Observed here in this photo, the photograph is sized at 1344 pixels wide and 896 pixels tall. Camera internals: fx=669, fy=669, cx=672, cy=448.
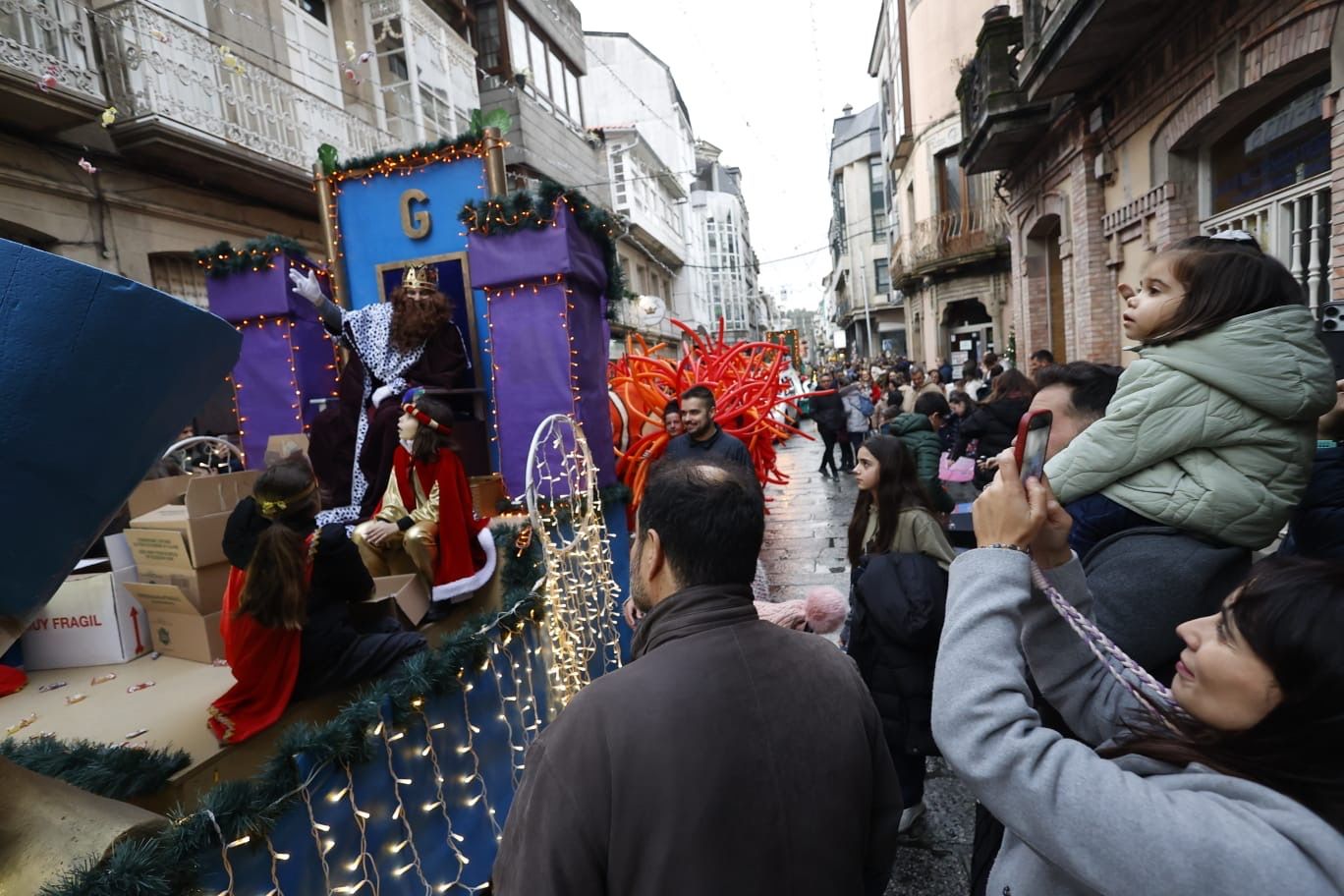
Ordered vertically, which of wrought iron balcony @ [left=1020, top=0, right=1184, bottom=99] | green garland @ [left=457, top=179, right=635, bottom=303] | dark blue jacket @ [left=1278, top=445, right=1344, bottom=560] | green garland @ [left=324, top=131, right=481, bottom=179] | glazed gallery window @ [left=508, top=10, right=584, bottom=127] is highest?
glazed gallery window @ [left=508, top=10, right=584, bottom=127]

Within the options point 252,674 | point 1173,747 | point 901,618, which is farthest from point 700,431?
point 1173,747

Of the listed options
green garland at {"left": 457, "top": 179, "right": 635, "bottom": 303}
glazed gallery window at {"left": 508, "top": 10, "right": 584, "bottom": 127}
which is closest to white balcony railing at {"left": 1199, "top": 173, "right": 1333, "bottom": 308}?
green garland at {"left": 457, "top": 179, "right": 635, "bottom": 303}

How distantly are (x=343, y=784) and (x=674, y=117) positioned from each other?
33.5 m

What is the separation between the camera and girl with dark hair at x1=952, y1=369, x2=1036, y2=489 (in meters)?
4.74

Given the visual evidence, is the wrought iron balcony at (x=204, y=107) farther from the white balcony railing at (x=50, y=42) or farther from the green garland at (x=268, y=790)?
the green garland at (x=268, y=790)

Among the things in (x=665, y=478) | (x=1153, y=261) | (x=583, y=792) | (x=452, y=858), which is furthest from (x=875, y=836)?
(x=452, y=858)

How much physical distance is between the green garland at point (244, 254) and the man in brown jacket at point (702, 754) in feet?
16.6

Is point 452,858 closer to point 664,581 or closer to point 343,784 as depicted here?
point 343,784

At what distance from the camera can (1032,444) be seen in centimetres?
124

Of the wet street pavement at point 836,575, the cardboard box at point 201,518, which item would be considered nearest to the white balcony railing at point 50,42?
the cardboard box at point 201,518

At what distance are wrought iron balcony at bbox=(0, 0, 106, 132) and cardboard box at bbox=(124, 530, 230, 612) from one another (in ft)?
19.0

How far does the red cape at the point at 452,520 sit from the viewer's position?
375cm

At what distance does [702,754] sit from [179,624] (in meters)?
3.64

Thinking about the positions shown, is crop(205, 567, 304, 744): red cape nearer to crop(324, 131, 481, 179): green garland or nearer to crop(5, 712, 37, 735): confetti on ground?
crop(5, 712, 37, 735): confetti on ground
